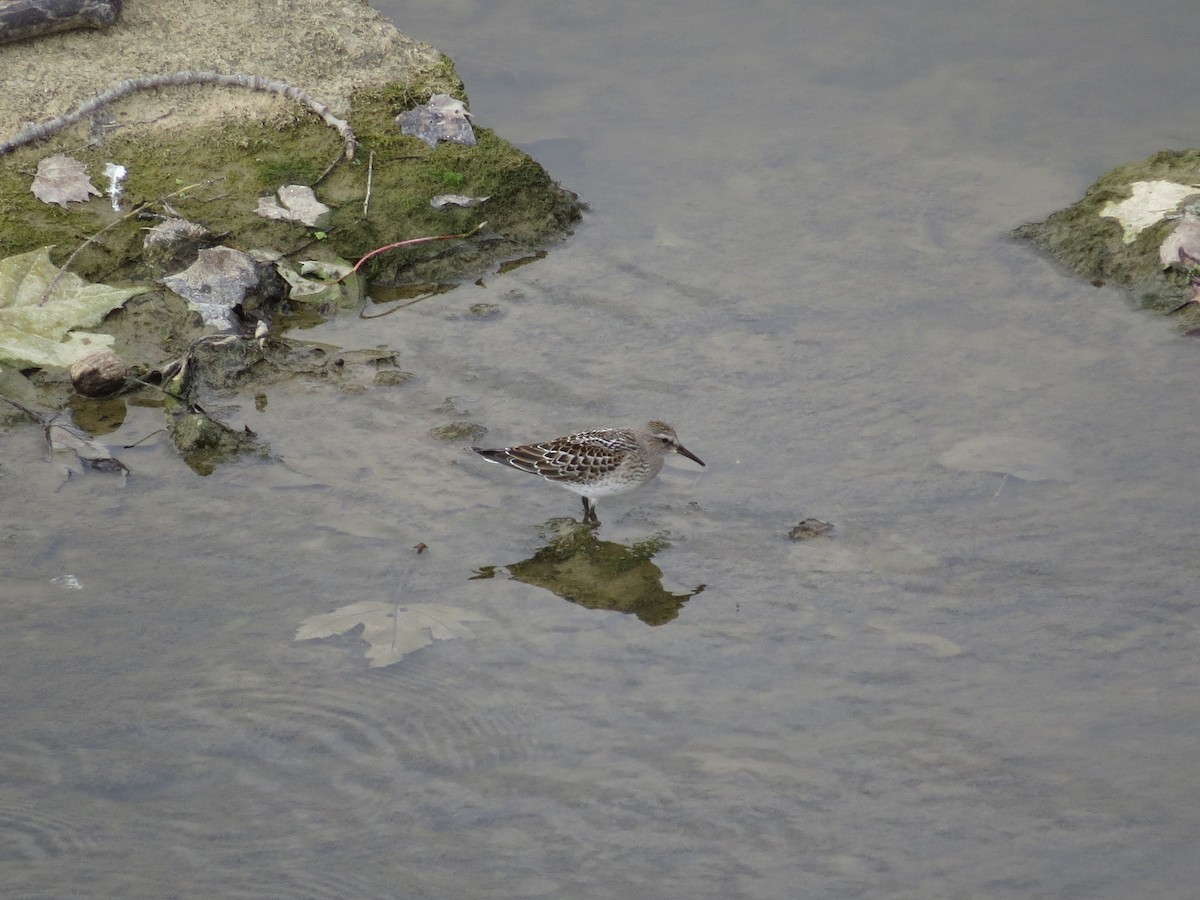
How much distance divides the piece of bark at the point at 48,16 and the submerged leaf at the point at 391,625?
6.01 meters

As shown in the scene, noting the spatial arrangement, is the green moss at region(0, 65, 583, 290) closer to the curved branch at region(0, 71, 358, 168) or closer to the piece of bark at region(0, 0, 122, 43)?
the curved branch at region(0, 71, 358, 168)

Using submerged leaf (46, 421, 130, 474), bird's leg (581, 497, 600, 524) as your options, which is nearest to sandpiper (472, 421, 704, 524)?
bird's leg (581, 497, 600, 524)

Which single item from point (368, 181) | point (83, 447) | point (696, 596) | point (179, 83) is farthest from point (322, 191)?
point (696, 596)

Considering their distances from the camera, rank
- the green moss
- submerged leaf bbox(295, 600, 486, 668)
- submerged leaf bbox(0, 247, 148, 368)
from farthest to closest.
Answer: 1. the green moss
2. submerged leaf bbox(0, 247, 148, 368)
3. submerged leaf bbox(295, 600, 486, 668)

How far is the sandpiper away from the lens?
289 inches

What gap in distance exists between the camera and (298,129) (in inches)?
392

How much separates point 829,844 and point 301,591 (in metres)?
3.05

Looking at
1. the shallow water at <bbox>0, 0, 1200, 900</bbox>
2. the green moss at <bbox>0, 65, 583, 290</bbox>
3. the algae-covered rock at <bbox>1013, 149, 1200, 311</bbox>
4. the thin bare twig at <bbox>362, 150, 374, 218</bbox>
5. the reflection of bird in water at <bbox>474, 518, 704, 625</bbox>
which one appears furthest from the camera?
the thin bare twig at <bbox>362, 150, 374, 218</bbox>

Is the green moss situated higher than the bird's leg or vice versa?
the green moss

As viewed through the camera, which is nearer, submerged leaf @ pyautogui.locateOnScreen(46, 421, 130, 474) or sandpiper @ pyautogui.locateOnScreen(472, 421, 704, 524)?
sandpiper @ pyautogui.locateOnScreen(472, 421, 704, 524)

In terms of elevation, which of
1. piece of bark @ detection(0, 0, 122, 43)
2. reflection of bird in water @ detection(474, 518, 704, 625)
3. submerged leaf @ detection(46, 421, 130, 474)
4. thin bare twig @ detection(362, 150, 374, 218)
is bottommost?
submerged leaf @ detection(46, 421, 130, 474)

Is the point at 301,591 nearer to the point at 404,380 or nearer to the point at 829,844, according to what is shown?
the point at 404,380

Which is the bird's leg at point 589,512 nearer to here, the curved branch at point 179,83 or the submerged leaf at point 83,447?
the submerged leaf at point 83,447

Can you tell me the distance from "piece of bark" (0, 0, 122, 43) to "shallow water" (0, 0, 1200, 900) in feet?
11.6
